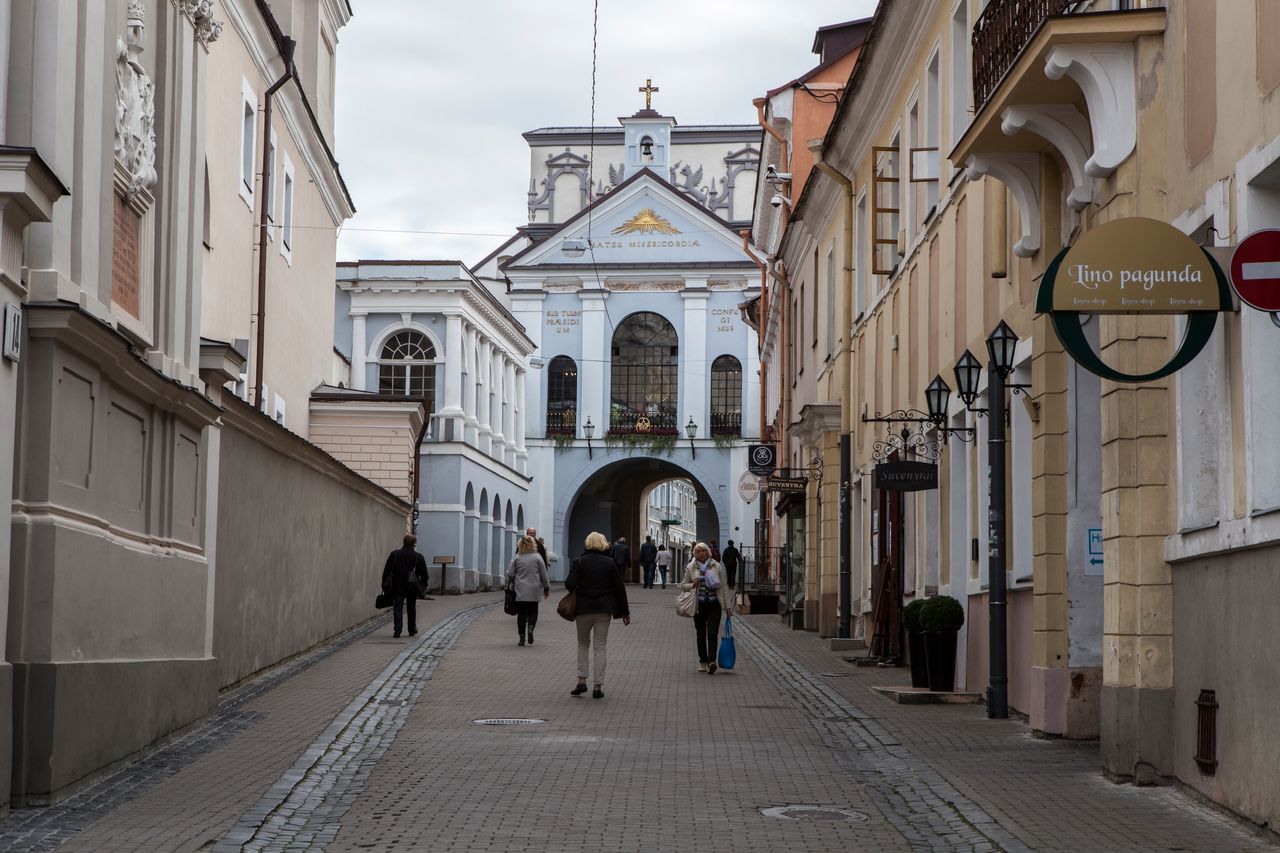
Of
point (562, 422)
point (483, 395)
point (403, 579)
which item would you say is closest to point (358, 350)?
point (483, 395)

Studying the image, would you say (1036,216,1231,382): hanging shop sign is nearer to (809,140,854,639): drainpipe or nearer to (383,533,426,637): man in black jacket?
(809,140,854,639): drainpipe

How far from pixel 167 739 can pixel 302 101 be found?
2273cm

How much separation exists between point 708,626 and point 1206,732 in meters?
11.1

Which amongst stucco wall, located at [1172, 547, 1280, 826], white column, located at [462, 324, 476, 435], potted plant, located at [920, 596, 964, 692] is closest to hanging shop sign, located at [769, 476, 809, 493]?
potted plant, located at [920, 596, 964, 692]

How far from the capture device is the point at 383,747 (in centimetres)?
1298

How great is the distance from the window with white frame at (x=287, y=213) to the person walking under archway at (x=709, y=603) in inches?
597

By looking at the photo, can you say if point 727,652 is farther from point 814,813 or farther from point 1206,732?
point 1206,732

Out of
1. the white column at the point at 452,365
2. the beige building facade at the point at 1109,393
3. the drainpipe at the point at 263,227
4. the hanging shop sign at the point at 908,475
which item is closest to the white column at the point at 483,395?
the white column at the point at 452,365

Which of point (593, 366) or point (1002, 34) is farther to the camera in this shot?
point (593, 366)

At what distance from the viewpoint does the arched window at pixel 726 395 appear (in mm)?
64062

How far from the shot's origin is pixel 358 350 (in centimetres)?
5228

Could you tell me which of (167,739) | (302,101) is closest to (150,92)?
(167,739)

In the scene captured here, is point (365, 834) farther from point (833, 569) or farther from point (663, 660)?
point (833, 569)

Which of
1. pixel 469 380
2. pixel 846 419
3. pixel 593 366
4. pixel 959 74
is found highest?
pixel 593 366
